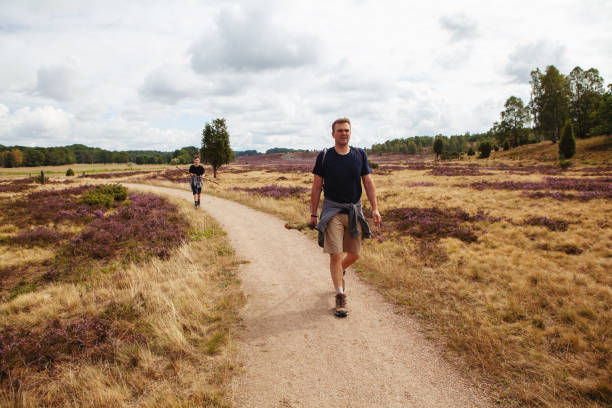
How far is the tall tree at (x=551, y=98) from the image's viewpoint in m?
62.9

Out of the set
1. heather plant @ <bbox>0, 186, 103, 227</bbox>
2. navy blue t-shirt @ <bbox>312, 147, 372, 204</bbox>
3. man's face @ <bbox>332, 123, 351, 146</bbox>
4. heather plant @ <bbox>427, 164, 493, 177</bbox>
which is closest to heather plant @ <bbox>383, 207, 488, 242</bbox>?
navy blue t-shirt @ <bbox>312, 147, 372, 204</bbox>

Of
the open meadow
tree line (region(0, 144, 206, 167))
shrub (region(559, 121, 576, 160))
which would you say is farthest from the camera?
tree line (region(0, 144, 206, 167))

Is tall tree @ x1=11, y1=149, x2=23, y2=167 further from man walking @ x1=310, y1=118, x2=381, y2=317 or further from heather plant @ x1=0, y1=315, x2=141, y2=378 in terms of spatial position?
man walking @ x1=310, y1=118, x2=381, y2=317

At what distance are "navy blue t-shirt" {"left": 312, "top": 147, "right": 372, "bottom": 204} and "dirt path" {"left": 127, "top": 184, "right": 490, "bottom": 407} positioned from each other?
219cm

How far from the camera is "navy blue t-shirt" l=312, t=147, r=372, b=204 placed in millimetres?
4918

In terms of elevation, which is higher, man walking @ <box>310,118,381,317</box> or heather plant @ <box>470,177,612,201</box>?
man walking @ <box>310,118,381,317</box>

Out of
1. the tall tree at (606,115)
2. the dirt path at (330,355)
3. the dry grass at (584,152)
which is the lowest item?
the dirt path at (330,355)

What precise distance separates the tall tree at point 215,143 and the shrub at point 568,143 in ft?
183

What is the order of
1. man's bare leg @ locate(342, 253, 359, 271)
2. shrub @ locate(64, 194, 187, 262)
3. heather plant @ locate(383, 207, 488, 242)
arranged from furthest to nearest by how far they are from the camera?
1. heather plant @ locate(383, 207, 488, 242)
2. shrub @ locate(64, 194, 187, 262)
3. man's bare leg @ locate(342, 253, 359, 271)

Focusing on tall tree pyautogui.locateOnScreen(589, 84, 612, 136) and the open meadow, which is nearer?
the open meadow

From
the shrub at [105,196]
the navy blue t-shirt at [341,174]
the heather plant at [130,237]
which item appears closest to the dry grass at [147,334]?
the heather plant at [130,237]

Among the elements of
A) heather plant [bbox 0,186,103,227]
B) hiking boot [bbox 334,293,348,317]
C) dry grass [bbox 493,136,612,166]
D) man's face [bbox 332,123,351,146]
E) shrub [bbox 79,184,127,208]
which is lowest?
hiking boot [bbox 334,293,348,317]

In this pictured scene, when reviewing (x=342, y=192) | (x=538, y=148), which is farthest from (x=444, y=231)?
(x=538, y=148)

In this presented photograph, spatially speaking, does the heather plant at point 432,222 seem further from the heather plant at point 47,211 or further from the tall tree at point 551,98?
the tall tree at point 551,98
